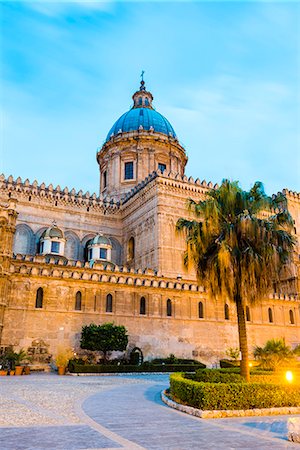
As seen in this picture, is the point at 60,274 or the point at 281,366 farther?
the point at 60,274

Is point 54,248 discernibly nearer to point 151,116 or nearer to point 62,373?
point 62,373

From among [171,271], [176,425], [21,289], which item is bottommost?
[176,425]

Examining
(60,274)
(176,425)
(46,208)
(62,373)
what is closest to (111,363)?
(62,373)

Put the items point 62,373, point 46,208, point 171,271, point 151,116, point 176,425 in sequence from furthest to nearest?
point 151,116 < point 46,208 < point 171,271 < point 62,373 < point 176,425

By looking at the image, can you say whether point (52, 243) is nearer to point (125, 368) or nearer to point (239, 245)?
point (125, 368)

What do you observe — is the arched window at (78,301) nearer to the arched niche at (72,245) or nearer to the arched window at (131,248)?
the arched niche at (72,245)

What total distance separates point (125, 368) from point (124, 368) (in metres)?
0.05

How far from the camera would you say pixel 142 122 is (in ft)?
154

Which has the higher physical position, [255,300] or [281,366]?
[255,300]

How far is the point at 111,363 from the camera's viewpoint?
2370 cm

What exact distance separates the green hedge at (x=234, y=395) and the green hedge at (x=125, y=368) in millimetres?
10801

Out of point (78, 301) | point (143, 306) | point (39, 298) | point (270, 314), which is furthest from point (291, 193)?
point (39, 298)

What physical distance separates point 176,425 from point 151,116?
42931mm

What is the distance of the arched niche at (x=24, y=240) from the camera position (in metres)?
35.9
